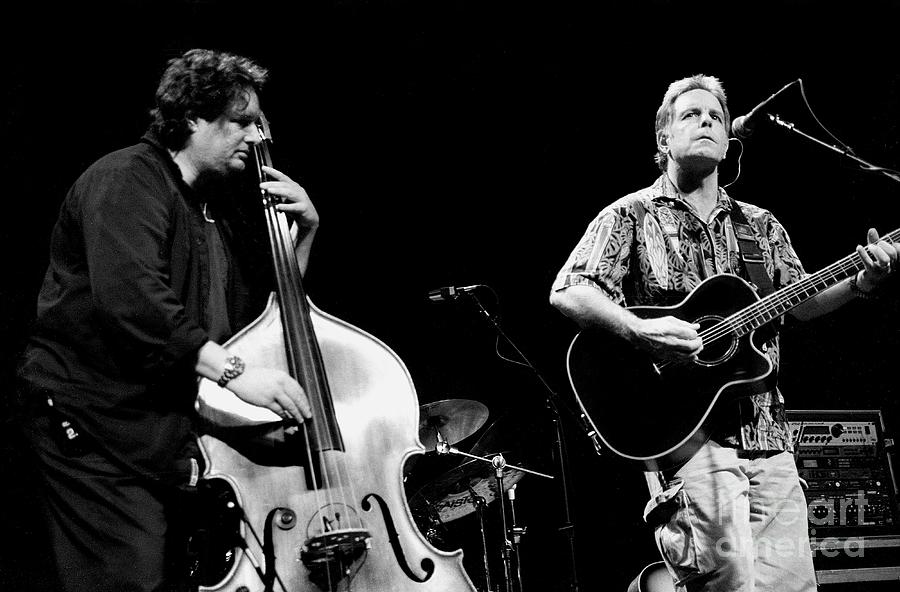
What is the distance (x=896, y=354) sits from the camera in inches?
180

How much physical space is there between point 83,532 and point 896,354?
4.65m

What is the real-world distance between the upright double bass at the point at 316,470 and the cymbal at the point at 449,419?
2.13m

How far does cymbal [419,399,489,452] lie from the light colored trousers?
1.79 m

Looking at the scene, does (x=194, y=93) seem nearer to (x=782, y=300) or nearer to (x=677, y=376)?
(x=677, y=376)

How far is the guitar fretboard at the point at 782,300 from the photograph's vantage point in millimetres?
2486

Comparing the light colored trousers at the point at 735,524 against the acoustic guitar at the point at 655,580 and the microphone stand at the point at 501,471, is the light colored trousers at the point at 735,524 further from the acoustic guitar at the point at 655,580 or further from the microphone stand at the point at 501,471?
the microphone stand at the point at 501,471

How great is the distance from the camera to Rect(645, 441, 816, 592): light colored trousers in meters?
2.24

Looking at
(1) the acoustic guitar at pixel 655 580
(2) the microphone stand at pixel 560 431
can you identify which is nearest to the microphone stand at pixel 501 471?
(2) the microphone stand at pixel 560 431

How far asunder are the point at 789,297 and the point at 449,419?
2114 millimetres

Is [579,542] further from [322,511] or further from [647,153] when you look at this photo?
[322,511]

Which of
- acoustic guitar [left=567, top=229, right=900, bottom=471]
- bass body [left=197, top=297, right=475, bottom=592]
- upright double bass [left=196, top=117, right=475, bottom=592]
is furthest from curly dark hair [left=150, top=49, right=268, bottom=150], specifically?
acoustic guitar [left=567, top=229, right=900, bottom=471]

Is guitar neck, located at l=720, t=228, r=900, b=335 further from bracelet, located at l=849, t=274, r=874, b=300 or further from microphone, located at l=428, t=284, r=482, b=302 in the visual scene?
microphone, located at l=428, t=284, r=482, b=302

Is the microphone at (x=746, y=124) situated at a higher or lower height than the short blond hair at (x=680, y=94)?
lower

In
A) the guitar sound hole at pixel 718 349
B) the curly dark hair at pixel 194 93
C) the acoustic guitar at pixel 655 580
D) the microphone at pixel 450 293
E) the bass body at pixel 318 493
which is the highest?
the curly dark hair at pixel 194 93
